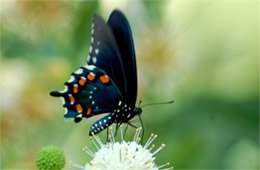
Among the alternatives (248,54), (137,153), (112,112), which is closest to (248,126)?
(248,54)

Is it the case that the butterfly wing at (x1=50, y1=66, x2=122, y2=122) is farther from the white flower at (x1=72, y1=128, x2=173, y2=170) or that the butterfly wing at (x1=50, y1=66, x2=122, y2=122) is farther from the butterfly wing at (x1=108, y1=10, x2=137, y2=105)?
the white flower at (x1=72, y1=128, x2=173, y2=170)

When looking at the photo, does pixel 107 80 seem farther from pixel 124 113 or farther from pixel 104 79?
pixel 124 113

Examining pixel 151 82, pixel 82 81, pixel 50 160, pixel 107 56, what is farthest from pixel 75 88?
pixel 151 82

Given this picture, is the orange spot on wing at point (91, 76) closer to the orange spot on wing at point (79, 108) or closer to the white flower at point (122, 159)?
the orange spot on wing at point (79, 108)

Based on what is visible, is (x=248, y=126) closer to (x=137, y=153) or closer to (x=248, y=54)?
(x=248, y=54)

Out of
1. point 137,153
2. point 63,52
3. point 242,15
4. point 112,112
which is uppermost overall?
point 242,15

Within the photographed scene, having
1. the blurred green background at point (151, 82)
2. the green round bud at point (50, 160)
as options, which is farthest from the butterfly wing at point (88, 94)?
the blurred green background at point (151, 82)
